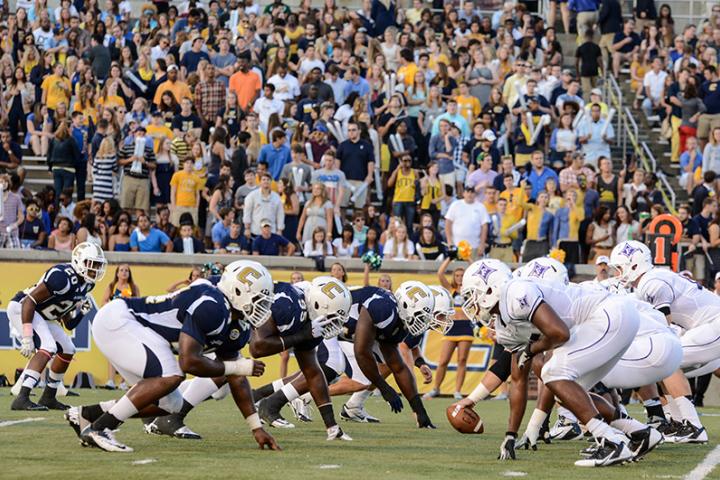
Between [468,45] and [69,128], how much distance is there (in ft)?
24.0

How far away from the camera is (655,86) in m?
23.3

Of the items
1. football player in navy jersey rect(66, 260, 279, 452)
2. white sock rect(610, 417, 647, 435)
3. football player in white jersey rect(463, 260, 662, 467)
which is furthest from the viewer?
white sock rect(610, 417, 647, 435)

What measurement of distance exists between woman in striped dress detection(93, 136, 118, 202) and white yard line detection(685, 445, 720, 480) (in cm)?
1143

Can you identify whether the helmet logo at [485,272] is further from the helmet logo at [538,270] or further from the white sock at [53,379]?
the white sock at [53,379]

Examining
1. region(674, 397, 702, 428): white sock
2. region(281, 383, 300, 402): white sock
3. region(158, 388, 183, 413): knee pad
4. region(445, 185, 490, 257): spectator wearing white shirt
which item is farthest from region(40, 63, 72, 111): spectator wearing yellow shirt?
region(674, 397, 702, 428): white sock

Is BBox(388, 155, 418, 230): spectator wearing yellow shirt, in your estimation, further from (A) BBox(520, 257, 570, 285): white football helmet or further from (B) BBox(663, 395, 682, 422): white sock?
(A) BBox(520, 257, 570, 285): white football helmet

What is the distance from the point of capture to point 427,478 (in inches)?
323

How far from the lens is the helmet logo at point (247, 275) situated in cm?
913

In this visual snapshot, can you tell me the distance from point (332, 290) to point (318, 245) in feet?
24.5

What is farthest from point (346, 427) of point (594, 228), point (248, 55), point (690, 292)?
point (248, 55)

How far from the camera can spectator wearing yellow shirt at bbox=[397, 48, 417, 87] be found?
21766mm

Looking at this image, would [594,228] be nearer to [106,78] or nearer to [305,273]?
[305,273]

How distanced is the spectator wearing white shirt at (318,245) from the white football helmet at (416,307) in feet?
20.0

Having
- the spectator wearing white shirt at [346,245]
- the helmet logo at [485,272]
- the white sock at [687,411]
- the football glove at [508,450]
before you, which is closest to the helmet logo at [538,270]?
the helmet logo at [485,272]
